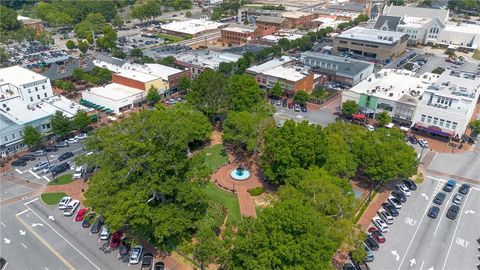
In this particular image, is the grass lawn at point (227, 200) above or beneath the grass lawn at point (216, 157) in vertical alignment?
beneath

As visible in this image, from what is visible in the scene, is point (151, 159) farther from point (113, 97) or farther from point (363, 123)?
point (363, 123)

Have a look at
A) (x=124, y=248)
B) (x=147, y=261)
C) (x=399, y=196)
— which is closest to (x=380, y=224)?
(x=399, y=196)

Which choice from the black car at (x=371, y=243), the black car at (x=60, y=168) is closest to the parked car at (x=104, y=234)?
the black car at (x=60, y=168)

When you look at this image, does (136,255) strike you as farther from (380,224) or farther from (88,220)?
(380,224)

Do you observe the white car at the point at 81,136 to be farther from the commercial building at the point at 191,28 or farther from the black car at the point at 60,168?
the commercial building at the point at 191,28

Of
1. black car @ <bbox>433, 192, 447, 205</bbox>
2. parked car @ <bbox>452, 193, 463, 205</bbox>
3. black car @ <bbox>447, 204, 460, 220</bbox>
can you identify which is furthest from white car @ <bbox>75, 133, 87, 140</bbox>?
parked car @ <bbox>452, 193, 463, 205</bbox>

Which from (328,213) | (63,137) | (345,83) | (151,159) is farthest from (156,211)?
(345,83)

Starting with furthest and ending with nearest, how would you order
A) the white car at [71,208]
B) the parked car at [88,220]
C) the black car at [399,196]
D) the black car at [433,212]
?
the black car at [399,196] < the white car at [71,208] < the black car at [433,212] < the parked car at [88,220]
